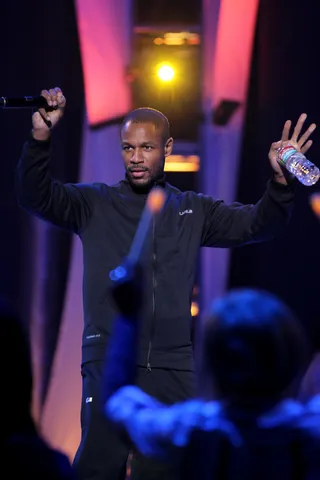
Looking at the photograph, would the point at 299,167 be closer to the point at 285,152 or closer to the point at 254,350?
the point at 285,152

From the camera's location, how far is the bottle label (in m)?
2.85

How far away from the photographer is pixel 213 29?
3973 millimetres

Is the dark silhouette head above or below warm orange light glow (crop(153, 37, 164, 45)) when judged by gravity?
below

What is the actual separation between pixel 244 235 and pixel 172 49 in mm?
1340

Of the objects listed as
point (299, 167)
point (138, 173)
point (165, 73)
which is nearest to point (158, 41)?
point (165, 73)

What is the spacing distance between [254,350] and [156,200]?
155cm

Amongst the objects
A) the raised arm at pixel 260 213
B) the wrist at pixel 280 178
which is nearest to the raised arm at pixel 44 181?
the raised arm at pixel 260 213

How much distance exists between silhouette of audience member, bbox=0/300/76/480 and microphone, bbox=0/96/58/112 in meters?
1.19

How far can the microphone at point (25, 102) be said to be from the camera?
258 cm

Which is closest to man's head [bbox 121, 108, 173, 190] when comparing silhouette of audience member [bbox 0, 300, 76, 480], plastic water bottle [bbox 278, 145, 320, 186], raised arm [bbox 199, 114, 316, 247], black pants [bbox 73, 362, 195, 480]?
raised arm [bbox 199, 114, 316, 247]

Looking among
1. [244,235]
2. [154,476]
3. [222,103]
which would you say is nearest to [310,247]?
[222,103]

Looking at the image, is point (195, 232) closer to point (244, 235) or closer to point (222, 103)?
point (244, 235)

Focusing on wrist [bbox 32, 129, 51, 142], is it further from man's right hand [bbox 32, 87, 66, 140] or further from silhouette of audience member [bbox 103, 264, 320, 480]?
silhouette of audience member [bbox 103, 264, 320, 480]

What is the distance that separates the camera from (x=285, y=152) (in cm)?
287
